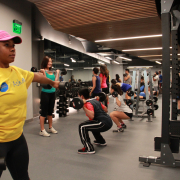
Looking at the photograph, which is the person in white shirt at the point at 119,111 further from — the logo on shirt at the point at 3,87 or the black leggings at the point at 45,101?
the logo on shirt at the point at 3,87

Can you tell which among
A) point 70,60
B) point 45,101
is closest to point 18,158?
point 45,101

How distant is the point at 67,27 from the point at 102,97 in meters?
2.46

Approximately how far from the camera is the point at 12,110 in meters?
1.09

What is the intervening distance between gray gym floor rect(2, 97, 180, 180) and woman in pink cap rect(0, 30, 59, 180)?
925 millimetres

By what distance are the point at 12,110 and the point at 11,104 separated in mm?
37

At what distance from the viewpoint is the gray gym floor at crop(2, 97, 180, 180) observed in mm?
2043

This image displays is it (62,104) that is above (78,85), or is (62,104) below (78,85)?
below

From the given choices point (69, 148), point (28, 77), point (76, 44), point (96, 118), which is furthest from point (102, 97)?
point (76, 44)

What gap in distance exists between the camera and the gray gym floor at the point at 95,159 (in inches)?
80.4

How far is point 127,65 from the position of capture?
18078 millimetres

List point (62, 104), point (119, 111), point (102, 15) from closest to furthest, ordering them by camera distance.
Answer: point (119, 111) < point (102, 15) < point (62, 104)

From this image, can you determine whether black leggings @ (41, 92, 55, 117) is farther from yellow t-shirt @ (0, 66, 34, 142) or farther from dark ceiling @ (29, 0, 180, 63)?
yellow t-shirt @ (0, 66, 34, 142)

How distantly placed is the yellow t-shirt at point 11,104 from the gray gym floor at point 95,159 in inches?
43.1

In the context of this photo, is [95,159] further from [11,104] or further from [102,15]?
[102,15]
